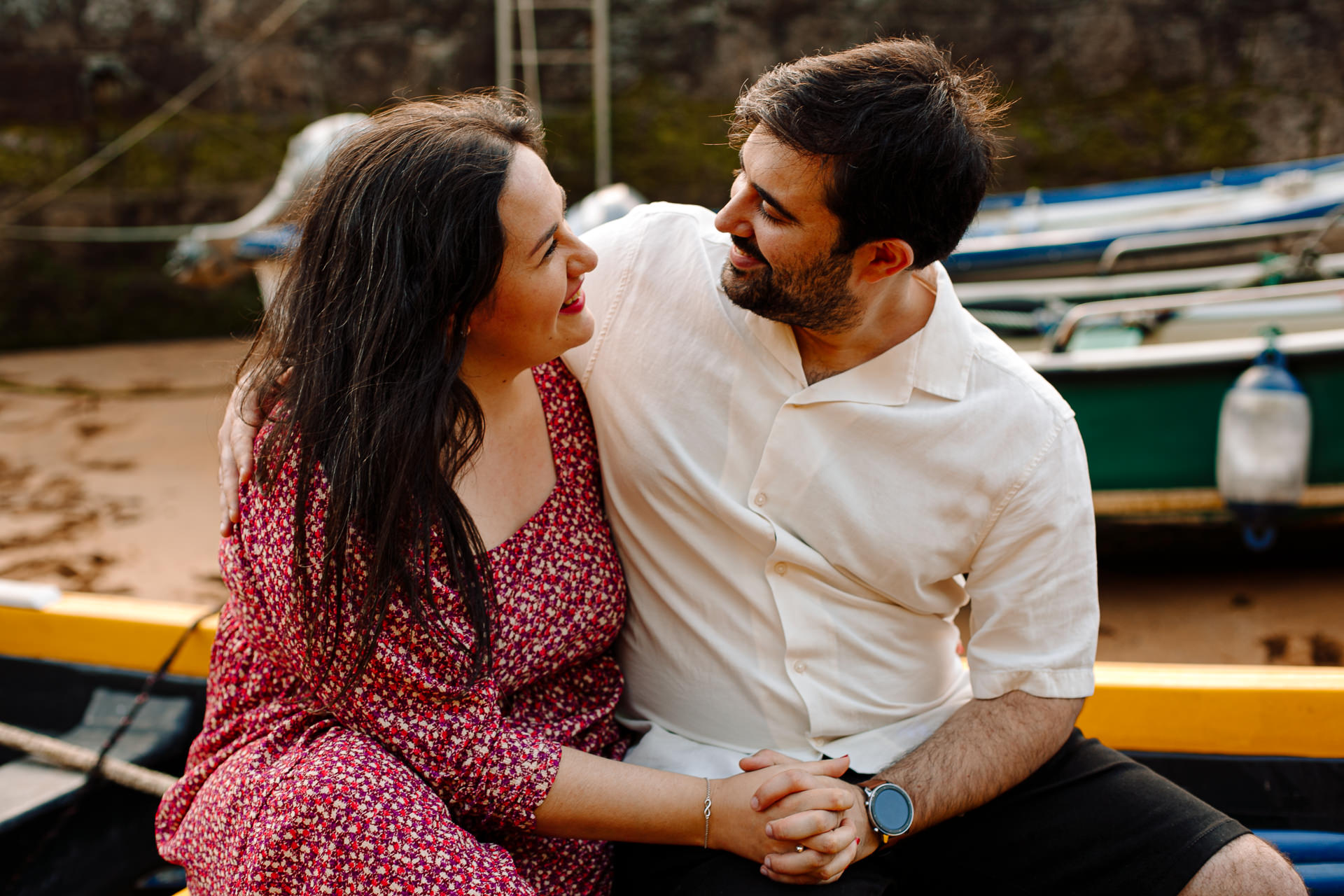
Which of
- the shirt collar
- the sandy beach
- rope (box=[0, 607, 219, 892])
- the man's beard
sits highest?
the man's beard

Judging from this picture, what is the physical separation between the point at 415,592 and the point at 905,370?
0.73m

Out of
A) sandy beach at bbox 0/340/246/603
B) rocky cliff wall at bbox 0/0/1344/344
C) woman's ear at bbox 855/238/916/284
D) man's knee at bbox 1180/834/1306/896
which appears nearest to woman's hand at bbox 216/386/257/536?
woman's ear at bbox 855/238/916/284

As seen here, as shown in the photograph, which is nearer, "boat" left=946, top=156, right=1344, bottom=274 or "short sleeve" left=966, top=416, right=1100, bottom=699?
"short sleeve" left=966, top=416, right=1100, bottom=699

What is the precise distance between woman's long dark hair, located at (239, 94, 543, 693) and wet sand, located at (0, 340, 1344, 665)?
1.20 m

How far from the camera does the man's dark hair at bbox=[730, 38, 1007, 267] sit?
1352 mm

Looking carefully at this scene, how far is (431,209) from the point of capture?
1.16m

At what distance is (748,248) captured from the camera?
4.68 ft

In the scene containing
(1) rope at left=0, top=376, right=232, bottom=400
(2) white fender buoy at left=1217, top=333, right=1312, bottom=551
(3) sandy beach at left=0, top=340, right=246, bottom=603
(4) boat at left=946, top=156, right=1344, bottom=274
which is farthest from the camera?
(1) rope at left=0, top=376, right=232, bottom=400

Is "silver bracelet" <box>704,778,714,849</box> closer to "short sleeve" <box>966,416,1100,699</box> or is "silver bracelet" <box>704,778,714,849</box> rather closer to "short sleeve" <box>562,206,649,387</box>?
"short sleeve" <box>966,416,1100,699</box>

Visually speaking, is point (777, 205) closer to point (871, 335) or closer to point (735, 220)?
point (735, 220)

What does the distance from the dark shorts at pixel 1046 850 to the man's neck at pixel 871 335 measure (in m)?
0.63

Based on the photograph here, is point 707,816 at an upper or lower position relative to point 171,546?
upper

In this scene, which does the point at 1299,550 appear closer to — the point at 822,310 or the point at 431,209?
the point at 822,310

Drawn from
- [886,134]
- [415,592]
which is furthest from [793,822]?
[886,134]
